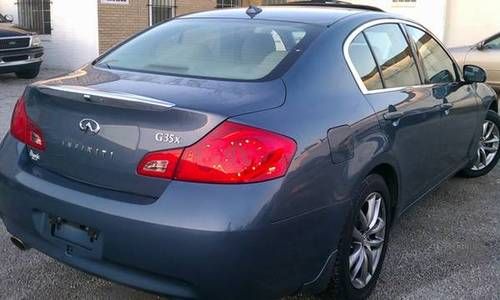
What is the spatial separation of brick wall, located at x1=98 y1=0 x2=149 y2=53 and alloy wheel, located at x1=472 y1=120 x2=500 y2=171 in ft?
31.8

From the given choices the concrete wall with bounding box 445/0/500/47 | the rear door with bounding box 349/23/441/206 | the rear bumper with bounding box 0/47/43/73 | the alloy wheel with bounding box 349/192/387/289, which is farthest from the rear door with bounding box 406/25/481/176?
the concrete wall with bounding box 445/0/500/47

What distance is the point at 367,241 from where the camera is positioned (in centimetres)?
332

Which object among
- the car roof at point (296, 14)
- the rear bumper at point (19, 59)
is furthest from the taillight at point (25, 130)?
the rear bumper at point (19, 59)

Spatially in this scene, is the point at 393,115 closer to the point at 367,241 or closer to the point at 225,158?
the point at 367,241

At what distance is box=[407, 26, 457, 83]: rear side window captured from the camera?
4258 millimetres

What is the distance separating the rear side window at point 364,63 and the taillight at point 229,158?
1.01m

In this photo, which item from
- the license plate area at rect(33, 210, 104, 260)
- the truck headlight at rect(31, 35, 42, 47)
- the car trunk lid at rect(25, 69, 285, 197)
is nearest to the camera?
the car trunk lid at rect(25, 69, 285, 197)

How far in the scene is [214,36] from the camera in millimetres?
3490

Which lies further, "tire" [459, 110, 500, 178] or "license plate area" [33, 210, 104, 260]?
"tire" [459, 110, 500, 178]

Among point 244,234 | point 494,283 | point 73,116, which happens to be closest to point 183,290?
point 244,234

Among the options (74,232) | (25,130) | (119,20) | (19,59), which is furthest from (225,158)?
(119,20)

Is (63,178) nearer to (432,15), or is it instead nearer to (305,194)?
(305,194)

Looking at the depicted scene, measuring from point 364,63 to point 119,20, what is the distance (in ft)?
37.3

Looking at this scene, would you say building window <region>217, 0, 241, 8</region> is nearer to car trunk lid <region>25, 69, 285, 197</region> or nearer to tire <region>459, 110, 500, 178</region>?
tire <region>459, 110, 500, 178</region>
